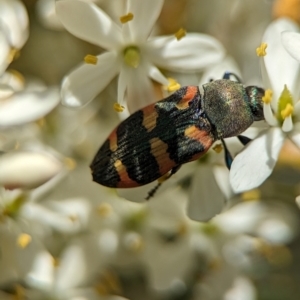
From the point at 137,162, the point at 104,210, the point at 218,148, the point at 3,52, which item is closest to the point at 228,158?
the point at 218,148

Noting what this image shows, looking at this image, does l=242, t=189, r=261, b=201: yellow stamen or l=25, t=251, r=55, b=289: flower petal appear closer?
l=25, t=251, r=55, b=289: flower petal

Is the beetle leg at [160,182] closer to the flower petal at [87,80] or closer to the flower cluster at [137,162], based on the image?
the flower cluster at [137,162]

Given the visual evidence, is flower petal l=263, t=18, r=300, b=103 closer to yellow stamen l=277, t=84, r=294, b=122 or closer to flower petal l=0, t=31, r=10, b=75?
yellow stamen l=277, t=84, r=294, b=122

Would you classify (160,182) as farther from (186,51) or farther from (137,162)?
(186,51)

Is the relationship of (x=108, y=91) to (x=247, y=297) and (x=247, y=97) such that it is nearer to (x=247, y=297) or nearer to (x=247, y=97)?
(x=247, y=97)

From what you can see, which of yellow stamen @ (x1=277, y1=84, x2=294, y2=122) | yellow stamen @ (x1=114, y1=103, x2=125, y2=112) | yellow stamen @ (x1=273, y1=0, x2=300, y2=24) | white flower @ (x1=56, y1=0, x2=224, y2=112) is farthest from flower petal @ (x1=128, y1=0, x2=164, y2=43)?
yellow stamen @ (x1=273, y1=0, x2=300, y2=24)

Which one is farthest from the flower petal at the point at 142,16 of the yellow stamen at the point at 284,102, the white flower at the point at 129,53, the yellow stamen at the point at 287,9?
the yellow stamen at the point at 287,9

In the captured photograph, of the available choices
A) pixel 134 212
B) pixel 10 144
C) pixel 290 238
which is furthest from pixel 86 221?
pixel 290 238
